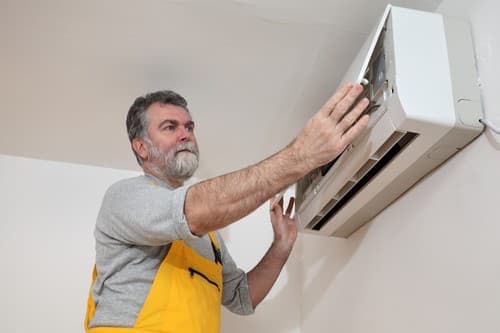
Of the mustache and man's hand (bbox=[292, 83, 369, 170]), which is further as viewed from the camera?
the mustache

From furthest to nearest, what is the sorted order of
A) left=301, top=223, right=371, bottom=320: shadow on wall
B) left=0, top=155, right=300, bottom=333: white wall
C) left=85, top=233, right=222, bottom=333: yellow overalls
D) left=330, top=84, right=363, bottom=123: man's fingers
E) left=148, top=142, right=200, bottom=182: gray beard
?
1. left=0, top=155, right=300, bottom=333: white wall
2. left=301, top=223, right=371, bottom=320: shadow on wall
3. left=148, top=142, right=200, bottom=182: gray beard
4. left=85, top=233, right=222, bottom=333: yellow overalls
5. left=330, top=84, right=363, bottom=123: man's fingers

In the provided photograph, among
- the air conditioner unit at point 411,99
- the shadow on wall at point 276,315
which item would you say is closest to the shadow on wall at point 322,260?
the shadow on wall at point 276,315

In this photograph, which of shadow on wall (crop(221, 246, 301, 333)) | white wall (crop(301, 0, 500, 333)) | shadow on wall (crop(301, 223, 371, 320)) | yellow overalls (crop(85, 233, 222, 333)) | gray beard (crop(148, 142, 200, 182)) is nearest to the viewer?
white wall (crop(301, 0, 500, 333))

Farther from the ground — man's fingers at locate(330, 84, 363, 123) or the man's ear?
the man's ear

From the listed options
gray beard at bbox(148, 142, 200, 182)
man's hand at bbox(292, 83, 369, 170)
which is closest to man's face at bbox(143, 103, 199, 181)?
gray beard at bbox(148, 142, 200, 182)

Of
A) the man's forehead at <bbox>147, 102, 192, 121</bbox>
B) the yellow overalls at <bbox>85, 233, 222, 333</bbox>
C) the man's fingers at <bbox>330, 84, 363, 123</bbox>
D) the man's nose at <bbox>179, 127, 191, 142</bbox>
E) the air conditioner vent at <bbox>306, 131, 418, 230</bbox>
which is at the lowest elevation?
the yellow overalls at <bbox>85, 233, 222, 333</bbox>

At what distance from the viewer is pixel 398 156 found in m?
1.14

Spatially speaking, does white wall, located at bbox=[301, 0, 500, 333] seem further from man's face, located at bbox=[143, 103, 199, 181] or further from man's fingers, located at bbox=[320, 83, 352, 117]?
man's face, located at bbox=[143, 103, 199, 181]

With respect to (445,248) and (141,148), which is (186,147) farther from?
(445,248)

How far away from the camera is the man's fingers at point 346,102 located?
3.57 ft

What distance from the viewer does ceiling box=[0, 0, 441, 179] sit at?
4.42 feet

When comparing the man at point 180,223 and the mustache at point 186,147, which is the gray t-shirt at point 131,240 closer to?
the man at point 180,223

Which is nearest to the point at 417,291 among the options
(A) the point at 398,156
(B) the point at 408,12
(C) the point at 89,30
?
(A) the point at 398,156

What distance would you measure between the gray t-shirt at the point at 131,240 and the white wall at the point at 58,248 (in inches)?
22.4
